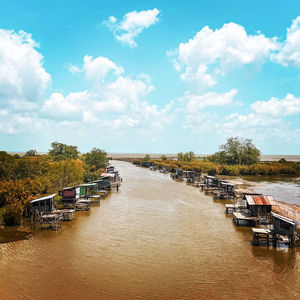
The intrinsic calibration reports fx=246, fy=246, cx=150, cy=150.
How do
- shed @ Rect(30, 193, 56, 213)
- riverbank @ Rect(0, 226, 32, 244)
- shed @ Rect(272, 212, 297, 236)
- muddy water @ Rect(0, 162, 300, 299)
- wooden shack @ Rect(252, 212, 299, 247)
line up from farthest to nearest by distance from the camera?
shed @ Rect(30, 193, 56, 213), riverbank @ Rect(0, 226, 32, 244), wooden shack @ Rect(252, 212, 299, 247), shed @ Rect(272, 212, 297, 236), muddy water @ Rect(0, 162, 300, 299)

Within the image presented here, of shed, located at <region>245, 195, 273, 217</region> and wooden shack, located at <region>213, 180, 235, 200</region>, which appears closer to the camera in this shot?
shed, located at <region>245, 195, 273, 217</region>

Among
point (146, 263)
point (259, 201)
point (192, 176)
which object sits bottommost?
point (146, 263)

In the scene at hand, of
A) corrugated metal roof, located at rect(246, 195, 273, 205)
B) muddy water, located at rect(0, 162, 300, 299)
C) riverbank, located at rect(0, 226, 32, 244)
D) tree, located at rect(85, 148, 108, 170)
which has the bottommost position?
muddy water, located at rect(0, 162, 300, 299)

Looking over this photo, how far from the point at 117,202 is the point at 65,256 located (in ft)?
56.6

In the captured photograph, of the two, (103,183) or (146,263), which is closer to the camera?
(146,263)

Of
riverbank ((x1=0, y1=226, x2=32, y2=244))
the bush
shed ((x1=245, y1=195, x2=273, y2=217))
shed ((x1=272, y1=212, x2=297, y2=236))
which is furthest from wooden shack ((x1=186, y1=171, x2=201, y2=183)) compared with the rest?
riverbank ((x1=0, y1=226, x2=32, y2=244))

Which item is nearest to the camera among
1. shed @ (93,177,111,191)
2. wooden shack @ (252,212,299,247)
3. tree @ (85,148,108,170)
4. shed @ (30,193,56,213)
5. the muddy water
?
the muddy water

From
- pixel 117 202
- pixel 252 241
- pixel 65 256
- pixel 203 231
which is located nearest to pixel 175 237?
pixel 203 231

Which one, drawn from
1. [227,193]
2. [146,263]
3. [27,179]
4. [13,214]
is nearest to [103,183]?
[27,179]

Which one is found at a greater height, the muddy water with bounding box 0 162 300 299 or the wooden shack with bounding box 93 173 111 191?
the wooden shack with bounding box 93 173 111 191

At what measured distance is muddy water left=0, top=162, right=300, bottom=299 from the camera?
12.0 metres

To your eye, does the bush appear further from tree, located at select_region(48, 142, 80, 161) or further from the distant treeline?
tree, located at select_region(48, 142, 80, 161)

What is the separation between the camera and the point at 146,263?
14.7 m

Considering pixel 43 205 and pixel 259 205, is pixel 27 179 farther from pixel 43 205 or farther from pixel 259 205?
pixel 259 205
